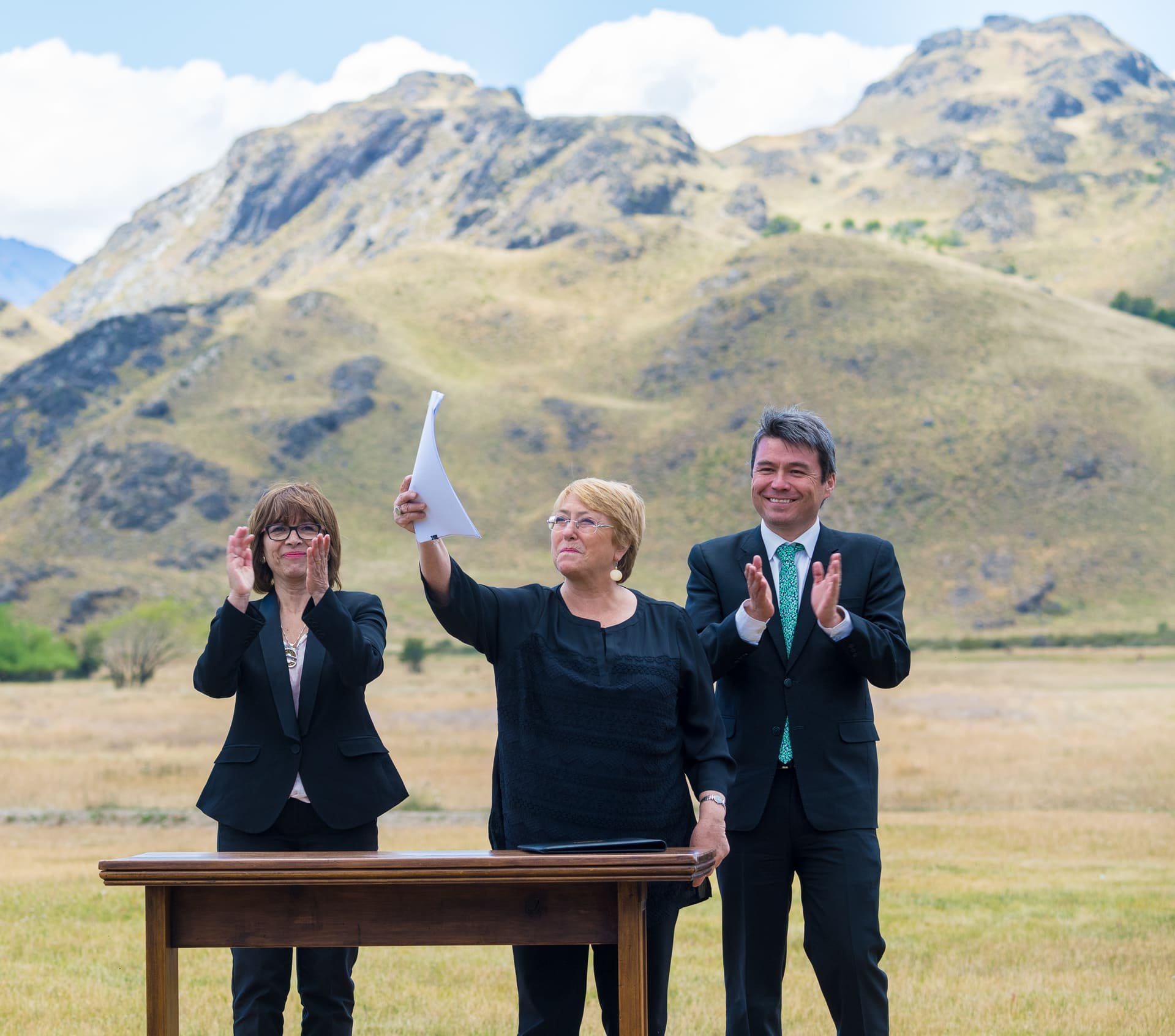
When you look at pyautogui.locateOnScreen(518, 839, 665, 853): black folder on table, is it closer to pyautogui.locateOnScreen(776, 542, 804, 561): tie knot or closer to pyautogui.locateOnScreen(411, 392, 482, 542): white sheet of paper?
pyautogui.locateOnScreen(411, 392, 482, 542): white sheet of paper

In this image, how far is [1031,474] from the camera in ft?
320

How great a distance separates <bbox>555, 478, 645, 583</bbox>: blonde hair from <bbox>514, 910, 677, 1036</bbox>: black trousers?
120 cm

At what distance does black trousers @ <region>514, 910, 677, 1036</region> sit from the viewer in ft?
14.8

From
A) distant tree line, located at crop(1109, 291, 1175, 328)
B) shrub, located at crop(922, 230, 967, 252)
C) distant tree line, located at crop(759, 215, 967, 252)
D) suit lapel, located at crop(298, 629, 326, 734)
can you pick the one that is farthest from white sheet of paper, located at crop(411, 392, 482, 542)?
shrub, located at crop(922, 230, 967, 252)

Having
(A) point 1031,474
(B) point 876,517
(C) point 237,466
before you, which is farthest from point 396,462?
(A) point 1031,474

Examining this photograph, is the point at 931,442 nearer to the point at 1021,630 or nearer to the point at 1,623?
the point at 1021,630

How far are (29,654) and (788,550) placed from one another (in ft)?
187

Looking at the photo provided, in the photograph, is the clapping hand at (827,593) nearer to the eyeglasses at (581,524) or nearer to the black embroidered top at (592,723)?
the black embroidered top at (592,723)

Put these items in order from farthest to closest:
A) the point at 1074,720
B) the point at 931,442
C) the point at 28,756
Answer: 1. the point at 931,442
2. the point at 1074,720
3. the point at 28,756

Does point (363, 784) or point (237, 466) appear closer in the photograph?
point (363, 784)

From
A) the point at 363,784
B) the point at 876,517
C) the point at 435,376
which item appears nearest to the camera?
the point at 363,784

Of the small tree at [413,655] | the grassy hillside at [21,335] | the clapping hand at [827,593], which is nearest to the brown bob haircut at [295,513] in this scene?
the clapping hand at [827,593]

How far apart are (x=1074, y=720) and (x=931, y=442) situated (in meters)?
71.7

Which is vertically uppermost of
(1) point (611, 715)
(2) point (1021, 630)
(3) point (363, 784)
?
(1) point (611, 715)
